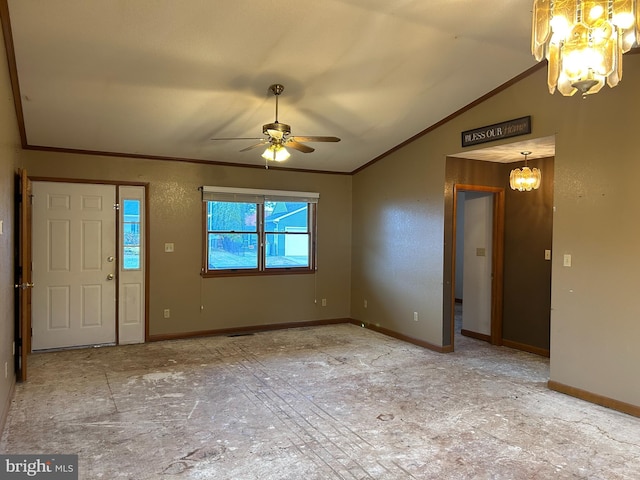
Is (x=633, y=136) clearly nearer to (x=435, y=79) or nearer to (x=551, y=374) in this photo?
(x=435, y=79)

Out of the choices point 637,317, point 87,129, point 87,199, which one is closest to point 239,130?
point 87,129

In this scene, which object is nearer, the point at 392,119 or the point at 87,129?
the point at 87,129

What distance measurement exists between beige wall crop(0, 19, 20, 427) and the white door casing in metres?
1.74

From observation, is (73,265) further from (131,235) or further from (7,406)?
(7,406)

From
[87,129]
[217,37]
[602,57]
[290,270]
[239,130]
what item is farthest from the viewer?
[290,270]

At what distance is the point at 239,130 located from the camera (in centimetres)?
519

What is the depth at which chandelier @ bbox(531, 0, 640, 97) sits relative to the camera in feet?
6.77

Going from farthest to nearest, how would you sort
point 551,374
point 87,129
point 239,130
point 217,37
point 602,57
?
1. point 239,130
2. point 87,129
3. point 551,374
4. point 217,37
5. point 602,57

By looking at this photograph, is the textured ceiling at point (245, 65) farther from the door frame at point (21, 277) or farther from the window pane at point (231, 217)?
the window pane at point (231, 217)

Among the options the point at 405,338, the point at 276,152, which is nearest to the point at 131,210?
the point at 276,152

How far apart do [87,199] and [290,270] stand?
290 cm

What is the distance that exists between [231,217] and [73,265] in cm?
208

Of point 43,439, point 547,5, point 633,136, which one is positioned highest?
point 547,5

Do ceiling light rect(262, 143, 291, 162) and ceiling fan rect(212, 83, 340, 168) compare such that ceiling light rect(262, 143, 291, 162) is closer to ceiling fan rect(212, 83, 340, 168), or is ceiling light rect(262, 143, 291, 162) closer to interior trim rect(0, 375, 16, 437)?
ceiling fan rect(212, 83, 340, 168)
